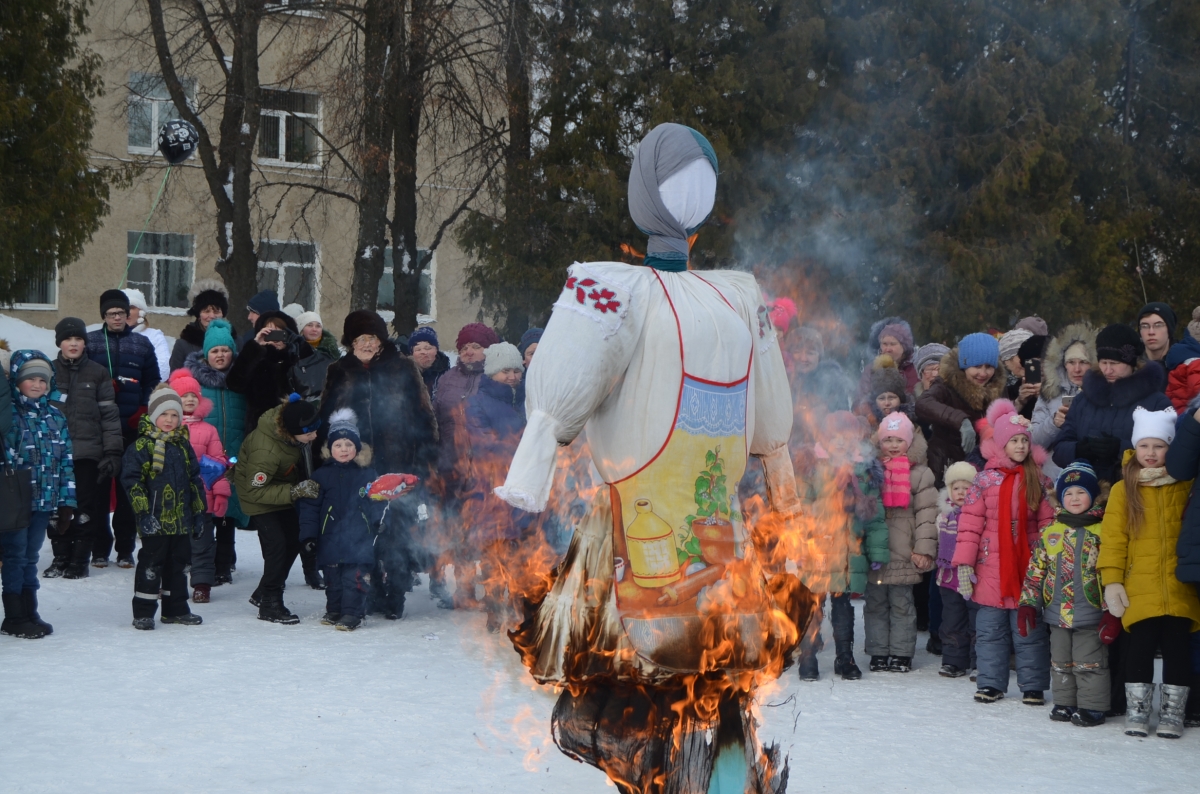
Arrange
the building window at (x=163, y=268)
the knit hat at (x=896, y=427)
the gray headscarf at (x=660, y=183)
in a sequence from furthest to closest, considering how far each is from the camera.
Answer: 1. the building window at (x=163, y=268)
2. the knit hat at (x=896, y=427)
3. the gray headscarf at (x=660, y=183)

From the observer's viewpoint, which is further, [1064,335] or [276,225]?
[276,225]

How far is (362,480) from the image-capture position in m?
8.70

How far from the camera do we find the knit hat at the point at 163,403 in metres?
8.40

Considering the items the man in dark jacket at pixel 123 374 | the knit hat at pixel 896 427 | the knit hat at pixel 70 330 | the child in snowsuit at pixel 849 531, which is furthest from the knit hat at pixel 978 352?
the knit hat at pixel 70 330

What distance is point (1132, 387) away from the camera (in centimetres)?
729

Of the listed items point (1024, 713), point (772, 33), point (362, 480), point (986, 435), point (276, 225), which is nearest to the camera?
point (1024, 713)

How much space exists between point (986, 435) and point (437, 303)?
63.3 ft

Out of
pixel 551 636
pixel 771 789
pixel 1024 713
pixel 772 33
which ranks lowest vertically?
pixel 1024 713

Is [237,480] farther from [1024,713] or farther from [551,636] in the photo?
[551,636]

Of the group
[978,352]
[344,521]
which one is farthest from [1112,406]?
[344,521]

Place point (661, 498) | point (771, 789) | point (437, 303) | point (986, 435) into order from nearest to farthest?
point (661, 498), point (771, 789), point (986, 435), point (437, 303)

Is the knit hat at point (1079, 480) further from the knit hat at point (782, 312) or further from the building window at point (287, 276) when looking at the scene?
the building window at point (287, 276)

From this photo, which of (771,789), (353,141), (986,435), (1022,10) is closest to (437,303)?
(353,141)

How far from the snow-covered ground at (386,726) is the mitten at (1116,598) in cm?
58
